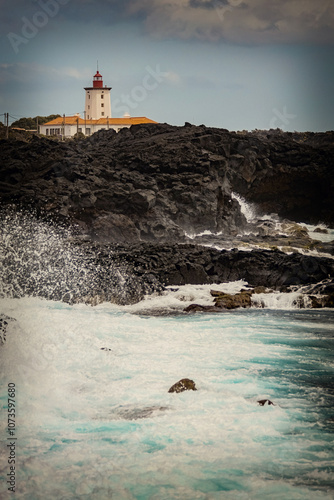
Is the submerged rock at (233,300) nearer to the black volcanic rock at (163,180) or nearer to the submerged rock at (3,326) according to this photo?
the submerged rock at (3,326)

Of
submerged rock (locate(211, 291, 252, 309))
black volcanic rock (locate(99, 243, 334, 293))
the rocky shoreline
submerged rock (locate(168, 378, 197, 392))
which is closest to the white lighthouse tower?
the rocky shoreline

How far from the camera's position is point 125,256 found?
81.5 feet

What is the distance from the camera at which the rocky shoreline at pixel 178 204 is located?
952 inches

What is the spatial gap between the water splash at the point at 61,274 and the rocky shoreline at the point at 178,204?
0.28ft

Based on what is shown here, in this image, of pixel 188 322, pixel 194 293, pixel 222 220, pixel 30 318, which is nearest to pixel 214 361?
pixel 188 322

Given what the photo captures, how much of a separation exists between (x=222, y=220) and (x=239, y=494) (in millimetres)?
34767

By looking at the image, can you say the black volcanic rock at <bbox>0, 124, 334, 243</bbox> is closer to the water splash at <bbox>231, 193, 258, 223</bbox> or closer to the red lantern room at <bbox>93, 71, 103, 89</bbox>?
the water splash at <bbox>231, 193, 258, 223</bbox>

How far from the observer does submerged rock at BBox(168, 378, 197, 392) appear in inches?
440

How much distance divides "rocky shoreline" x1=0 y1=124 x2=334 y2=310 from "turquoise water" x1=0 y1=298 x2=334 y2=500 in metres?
5.75

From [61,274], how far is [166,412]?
13099mm

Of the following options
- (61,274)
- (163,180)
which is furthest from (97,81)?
(61,274)

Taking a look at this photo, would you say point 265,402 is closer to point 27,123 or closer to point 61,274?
point 61,274

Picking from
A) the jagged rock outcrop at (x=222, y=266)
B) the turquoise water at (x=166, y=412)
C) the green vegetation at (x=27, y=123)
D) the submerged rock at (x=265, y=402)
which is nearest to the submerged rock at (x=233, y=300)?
the jagged rock outcrop at (x=222, y=266)

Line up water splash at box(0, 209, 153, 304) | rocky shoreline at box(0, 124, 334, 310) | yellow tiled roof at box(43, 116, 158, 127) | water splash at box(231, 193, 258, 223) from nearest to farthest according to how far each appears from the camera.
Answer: water splash at box(0, 209, 153, 304), rocky shoreline at box(0, 124, 334, 310), water splash at box(231, 193, 258, 223), yellow tiled roof at box(43, 116, 158, 127)
